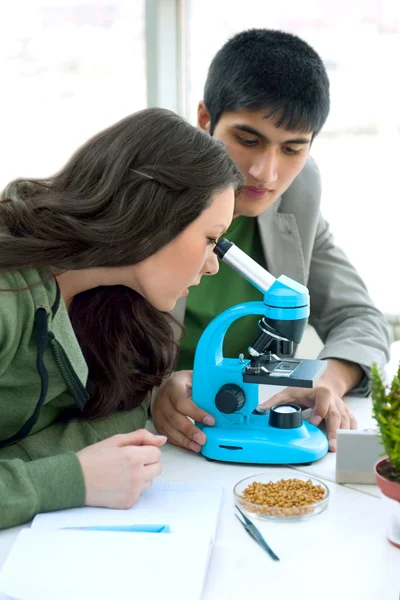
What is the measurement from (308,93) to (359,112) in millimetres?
1145

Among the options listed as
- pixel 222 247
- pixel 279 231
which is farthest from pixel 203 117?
pixel 222 247

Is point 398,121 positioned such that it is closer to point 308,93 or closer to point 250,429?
point 308,93

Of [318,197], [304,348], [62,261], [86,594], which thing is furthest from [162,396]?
[304,348]

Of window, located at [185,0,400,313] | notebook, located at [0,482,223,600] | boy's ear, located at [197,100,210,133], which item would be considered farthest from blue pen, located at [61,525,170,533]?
window, located at [185,0,400,313]

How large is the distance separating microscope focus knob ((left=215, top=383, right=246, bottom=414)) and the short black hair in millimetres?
655

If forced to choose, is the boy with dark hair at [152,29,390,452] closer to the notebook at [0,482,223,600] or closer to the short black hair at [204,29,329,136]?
the short black hair at [204,29,329,136]

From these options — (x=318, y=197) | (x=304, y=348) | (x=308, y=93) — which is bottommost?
(x=304, y=348)

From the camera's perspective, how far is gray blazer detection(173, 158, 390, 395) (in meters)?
2.09

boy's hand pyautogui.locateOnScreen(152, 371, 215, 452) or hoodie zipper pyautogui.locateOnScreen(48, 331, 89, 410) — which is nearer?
hoodie zipper pyautogui.locateOnScreen(48, 331, 89, 410)

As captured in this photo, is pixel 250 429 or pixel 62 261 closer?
pixel 62 261

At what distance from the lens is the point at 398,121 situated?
9.47 ft

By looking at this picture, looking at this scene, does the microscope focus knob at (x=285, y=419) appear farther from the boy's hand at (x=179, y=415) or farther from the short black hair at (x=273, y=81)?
the short black hair at (x=273, y=81)

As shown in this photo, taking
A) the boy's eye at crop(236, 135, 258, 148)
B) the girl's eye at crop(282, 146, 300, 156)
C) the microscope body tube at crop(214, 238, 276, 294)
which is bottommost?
the microscope body tube at crop(214, 238, 276, 294)

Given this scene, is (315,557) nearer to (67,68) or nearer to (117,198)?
(117,198)
